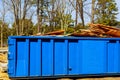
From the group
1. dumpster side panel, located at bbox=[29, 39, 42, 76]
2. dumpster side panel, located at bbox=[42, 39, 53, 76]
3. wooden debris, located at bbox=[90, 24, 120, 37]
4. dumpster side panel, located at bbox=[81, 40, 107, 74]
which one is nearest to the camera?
dumpster side panel, located at bbox=[29, 39, 42, 76]

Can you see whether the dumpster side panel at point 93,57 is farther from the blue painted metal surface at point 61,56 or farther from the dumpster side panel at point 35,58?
the dumpster side panel at point 35,58

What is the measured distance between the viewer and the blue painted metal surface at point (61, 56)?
32.0 feet

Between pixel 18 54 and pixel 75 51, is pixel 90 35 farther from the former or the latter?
pixel 18 54

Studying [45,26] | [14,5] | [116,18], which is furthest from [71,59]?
[45,26]

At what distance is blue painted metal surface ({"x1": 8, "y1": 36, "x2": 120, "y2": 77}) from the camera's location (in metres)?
9.76

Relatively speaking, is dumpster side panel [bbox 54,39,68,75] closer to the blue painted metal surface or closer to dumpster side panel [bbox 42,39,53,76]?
the blue painted metal surface

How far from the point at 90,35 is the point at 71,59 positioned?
5.48 ft

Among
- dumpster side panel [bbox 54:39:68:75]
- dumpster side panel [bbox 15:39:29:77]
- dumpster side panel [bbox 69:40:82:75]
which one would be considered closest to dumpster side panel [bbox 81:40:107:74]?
dumpster side panel [bbox 69:40:82:75]

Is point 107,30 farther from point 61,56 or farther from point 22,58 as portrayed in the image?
point 22,58

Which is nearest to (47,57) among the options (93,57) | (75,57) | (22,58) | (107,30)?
(22,58)

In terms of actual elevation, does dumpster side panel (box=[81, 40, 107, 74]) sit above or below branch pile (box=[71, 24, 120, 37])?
below

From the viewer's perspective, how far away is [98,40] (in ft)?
34.7

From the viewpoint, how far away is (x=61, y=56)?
1020 cm

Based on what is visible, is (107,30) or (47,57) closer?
(47,57)
